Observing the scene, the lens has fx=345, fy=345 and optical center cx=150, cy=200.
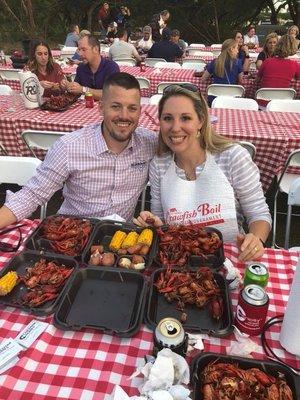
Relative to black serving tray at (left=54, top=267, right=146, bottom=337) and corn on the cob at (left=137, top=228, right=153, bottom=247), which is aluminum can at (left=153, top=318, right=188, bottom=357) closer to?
black serving tray at (left=54, top=267, right=146, bottom=337)

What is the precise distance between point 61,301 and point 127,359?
1.27 feet

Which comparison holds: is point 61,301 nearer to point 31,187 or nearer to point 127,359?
point 127,359

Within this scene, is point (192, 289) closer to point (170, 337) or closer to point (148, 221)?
point (170, 337)

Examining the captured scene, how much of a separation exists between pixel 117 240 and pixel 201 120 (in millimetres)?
1005

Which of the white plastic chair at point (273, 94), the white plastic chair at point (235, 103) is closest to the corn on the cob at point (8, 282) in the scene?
the white plastic chair at point (235, 103)

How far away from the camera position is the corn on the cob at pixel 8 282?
5.04ft

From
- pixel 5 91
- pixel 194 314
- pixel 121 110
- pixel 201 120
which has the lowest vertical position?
pixel 194 314

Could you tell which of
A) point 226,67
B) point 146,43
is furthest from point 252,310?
point 146,43

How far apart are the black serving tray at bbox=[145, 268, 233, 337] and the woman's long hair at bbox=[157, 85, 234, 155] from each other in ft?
3.37

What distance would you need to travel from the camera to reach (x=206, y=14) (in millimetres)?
20594

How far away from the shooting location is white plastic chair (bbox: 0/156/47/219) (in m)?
2.71

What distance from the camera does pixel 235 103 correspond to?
16.0ft

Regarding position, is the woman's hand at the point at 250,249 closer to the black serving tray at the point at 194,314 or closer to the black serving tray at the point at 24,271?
the black serving tray at the point at 194,314

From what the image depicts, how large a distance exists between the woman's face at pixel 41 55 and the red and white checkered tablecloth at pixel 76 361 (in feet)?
15.1
